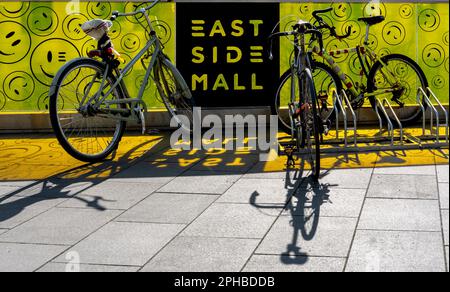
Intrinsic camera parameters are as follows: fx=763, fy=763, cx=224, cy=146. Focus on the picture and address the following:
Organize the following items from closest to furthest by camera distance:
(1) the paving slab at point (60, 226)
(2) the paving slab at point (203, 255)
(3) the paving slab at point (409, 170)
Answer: (2) the paving slab at point (203, 255) < (1) the paving slab at point (60, 226) < (3) the paving slab at point (409, 170)

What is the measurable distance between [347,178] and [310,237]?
65.0 inches

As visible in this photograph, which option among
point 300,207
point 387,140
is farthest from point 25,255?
point 387,140

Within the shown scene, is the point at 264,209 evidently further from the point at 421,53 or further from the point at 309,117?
the point at 421,53

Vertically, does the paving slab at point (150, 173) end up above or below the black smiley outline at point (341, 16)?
below

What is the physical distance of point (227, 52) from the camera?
8.99m

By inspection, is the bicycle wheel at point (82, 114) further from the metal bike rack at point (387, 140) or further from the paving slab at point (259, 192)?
the metal bike rack at point (387, 140)

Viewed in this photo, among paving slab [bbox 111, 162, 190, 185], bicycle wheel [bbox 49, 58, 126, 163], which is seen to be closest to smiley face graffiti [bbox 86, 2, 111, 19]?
bicycle wheel [bbox 49, 58, 126, 163]

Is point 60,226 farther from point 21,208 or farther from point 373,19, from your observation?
point 373,19

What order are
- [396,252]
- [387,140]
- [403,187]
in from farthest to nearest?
[387,140]
[403,187]
[396,252]

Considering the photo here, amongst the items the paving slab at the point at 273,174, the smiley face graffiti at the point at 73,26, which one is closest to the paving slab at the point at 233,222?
the paving slab at the point at 273,174

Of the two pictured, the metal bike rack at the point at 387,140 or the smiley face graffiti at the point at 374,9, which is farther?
the smiley face graffiti at the point at 374,9

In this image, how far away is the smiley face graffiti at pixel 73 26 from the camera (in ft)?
29.1

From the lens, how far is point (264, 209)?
5277mm

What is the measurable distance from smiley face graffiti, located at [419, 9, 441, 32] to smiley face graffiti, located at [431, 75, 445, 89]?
58 centimetres
